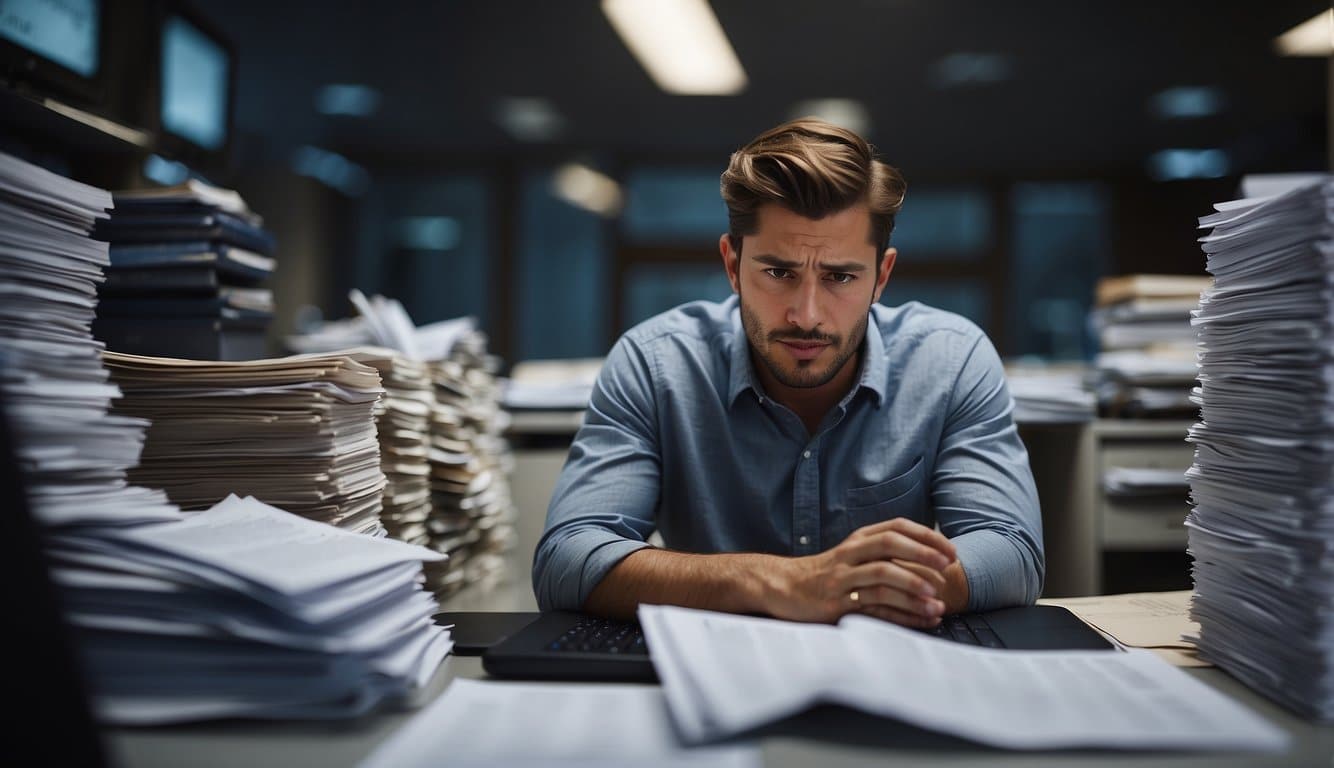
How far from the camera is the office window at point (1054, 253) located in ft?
22.6

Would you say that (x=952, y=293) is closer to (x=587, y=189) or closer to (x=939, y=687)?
(x=587, y=189)

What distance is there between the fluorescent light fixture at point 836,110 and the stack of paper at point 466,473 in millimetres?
4581

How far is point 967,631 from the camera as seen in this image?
83 cm

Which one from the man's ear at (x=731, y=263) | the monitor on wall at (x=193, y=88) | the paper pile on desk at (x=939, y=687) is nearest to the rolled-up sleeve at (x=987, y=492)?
the paper pile on desk at (x=939, y=687)

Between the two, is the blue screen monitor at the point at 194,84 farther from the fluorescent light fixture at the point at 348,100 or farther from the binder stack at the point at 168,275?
the fluorescent light fixture at the point at 348,100

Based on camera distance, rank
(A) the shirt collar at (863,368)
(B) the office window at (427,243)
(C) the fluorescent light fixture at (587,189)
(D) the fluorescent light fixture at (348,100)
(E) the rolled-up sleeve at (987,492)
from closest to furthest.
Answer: (E) the rolled-up sleeve at (987,492), (A) the shirt collar at (863,368), (D) the fluorescent light fixture at (348,100), (C) the fluorescent light fixture at (587,189), (B) the office window at (427,243)

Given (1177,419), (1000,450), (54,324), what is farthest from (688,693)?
(1177,419)

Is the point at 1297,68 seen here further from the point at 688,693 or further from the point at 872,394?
the point at 688,693

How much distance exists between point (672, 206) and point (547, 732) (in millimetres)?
6692

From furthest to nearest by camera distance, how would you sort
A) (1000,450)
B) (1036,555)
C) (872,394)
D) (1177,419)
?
(1177,419)
(872,394)
(1000,450)
(1036,555)

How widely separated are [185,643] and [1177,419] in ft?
6.74

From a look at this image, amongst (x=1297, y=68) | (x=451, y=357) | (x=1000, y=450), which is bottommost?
(x=1000, y=450)

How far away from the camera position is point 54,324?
0.76 m

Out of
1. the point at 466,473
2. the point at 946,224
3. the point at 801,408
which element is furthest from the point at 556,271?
the point at 801,408
